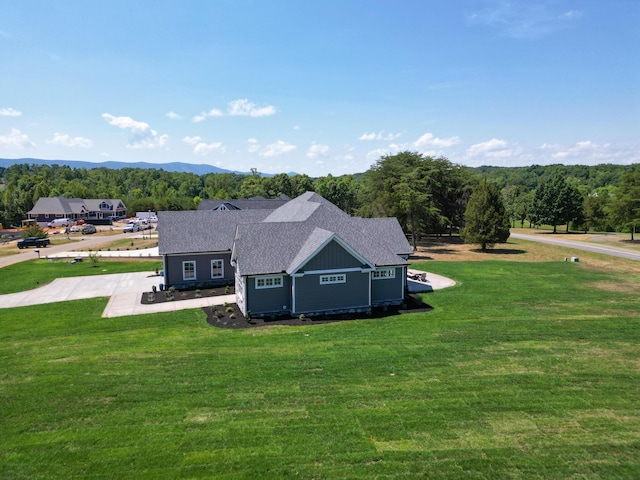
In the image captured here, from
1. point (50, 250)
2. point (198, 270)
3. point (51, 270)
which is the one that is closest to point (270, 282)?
point (198, 270)

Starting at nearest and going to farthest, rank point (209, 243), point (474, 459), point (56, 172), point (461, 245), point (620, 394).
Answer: point (474, 459) < point (620, 394) < point (209, 243) < point (461, 245) < point (56, 172)

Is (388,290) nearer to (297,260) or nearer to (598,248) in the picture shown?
(297,260)

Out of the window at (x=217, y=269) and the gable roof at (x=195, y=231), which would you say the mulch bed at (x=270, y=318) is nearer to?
the window at (x=217, y=269)

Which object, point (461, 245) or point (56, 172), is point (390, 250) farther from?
point (56, 172)

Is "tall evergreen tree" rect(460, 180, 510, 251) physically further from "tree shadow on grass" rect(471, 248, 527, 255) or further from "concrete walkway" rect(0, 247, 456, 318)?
"concrete walkway" rect(0, 247, 456, 318)

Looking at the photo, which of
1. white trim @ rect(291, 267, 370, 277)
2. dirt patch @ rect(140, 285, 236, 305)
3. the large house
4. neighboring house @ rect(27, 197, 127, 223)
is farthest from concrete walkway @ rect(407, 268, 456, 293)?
neighboring house @ rect(27, 197, 127, 223)

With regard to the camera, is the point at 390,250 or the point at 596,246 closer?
the point at 390,250

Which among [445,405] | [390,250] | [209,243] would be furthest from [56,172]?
[445,405]
